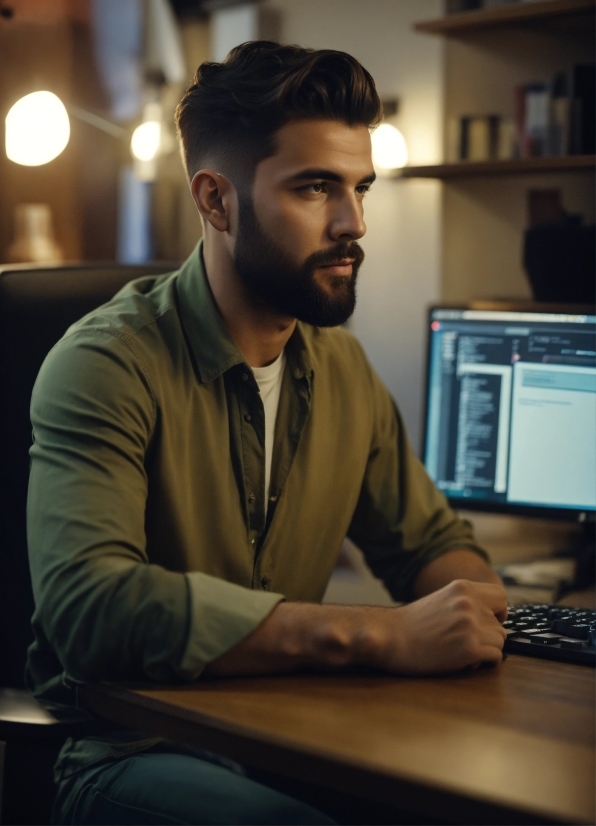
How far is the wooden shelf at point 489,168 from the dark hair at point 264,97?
703 mm

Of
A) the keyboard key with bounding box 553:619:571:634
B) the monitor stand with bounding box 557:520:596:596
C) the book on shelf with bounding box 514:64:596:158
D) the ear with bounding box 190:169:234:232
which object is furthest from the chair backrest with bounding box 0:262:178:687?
the book on shelf with bounding box 514:64:596:158

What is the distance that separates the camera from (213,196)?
4.63ft

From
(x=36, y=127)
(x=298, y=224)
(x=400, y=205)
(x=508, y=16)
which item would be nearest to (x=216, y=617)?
(x=298, y=224)

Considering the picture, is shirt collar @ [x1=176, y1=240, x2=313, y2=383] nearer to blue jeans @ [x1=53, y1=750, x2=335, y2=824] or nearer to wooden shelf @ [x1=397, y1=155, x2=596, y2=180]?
blue jeans @ [x1=53, y1=750, x2=335, y2=824]

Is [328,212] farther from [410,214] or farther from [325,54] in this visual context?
[410,214]

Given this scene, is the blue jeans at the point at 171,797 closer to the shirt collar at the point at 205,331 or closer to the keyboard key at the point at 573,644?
the keyboard key at the point at 573,644

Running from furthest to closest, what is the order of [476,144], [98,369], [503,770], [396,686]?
[476,144], [98,369], [396,686], [503,770]

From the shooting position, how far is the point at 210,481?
128 centimetres

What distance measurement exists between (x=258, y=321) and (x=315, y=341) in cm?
14

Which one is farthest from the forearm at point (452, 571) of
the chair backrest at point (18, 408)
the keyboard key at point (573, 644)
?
the chair backrest at point (18, 408)

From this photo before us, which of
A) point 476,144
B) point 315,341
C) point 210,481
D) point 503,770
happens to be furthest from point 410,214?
point 503,770

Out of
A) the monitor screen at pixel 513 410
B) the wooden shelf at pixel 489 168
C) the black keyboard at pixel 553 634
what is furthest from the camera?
the wooden shelf at pixel 489 168

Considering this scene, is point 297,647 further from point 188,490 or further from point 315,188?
point 315,188

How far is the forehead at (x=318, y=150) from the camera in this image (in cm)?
129
